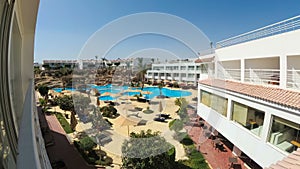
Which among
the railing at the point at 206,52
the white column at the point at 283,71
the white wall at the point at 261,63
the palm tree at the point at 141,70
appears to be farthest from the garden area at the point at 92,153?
the palm tree at the point at 141,70

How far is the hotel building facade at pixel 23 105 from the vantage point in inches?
40.3

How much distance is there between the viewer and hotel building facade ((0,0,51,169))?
1.02 m

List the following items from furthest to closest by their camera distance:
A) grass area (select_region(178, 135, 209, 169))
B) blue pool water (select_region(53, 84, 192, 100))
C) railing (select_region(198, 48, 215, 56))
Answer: blue pool water (select_region(53, 84, 192, 100)), railing (select_region(198, 48, 215, 56)), grass area (select_region(178, 135, 209, 169))

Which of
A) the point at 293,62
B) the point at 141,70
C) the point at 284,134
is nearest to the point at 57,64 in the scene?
the point at 141,70

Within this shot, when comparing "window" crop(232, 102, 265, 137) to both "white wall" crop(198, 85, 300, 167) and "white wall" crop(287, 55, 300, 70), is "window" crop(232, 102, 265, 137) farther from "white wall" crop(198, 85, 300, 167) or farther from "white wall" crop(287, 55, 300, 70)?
"white wall" crop(287, 55, 300, 70)

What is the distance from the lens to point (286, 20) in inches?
204

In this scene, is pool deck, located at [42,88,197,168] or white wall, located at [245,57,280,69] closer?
pool deck, located at [42,88,197,168]

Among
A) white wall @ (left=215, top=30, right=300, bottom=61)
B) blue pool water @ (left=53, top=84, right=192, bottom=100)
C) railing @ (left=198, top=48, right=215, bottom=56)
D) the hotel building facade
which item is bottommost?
blue pool water @ (left=53, top=84, right=192, bottom=100)

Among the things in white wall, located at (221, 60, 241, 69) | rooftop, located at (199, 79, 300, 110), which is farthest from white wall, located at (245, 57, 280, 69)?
rooftop, located at (199, 79, 300, 110)

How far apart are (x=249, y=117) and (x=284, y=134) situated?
4.01 ft

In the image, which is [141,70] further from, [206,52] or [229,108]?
[229,108]

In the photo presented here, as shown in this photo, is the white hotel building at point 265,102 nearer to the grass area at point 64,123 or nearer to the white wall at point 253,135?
the white wall at point 253,135

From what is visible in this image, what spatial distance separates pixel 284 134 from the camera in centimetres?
435

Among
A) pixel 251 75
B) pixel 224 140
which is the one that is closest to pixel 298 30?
pixel 251 75
